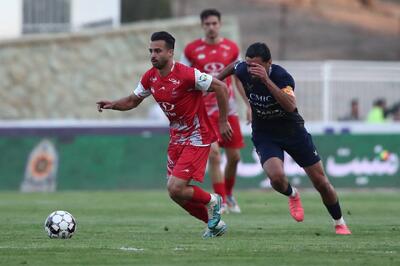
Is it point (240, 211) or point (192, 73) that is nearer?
point (192, 73)

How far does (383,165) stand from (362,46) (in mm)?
22342

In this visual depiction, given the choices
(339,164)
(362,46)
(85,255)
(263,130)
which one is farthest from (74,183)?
(362,46)

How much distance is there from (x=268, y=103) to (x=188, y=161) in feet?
3.56

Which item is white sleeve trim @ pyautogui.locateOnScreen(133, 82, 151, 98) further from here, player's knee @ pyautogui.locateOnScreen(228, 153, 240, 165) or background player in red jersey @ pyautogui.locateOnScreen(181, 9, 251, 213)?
player's knee @ pyautogui.locateOnScreen(228, 153, 240, 165)

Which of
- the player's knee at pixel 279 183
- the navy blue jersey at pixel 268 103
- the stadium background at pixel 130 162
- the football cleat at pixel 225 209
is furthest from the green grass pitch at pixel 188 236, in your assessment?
the navy blue jersey at pixel 268 103

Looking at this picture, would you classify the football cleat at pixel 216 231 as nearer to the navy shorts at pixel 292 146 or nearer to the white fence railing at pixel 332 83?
the navy shorts at pixel 292 146

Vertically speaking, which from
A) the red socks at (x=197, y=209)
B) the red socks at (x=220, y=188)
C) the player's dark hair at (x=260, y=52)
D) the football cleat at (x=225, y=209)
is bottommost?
the football cleat at (x=225, y=209)

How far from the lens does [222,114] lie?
1217 cm

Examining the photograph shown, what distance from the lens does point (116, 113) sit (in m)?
28.4

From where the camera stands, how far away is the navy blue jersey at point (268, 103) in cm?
1214

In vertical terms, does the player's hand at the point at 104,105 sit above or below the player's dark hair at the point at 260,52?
below

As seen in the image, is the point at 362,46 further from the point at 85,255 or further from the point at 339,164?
the point at 85,255

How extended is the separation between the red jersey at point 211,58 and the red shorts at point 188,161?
3725 mm

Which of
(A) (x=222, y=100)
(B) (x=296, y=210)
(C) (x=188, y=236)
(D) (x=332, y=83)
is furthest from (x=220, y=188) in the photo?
(D) (x=332, y=83)
